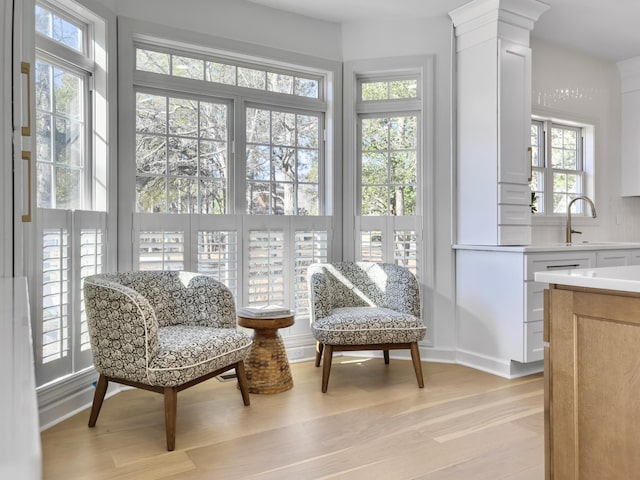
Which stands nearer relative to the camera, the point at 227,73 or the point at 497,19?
the point at 497,19

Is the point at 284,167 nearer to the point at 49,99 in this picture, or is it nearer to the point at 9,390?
the point at 49,99

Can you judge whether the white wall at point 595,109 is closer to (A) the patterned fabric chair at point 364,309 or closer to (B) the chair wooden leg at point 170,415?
(A) the patterned fabric chair at point 364,309

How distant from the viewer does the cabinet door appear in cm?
338

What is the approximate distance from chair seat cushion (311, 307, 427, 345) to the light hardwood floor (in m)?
0.31

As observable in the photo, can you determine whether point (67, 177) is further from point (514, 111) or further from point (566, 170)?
point (566, 170)

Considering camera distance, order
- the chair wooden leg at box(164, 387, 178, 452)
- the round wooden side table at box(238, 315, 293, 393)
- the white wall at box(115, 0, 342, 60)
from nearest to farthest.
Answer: the chair wooden leg at box(164, 387, 178, 452)
the round wooden side table at box(238, 315, 293, 393)
the white wall at box(115, 0, 342, 60)

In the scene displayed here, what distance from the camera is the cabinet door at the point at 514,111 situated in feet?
11.1

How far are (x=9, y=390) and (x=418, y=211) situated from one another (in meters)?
3.51

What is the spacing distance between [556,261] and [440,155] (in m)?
1.10

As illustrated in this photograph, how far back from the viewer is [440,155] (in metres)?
3.71

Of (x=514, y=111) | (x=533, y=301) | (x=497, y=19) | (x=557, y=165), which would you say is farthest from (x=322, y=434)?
(x=557, y=165)

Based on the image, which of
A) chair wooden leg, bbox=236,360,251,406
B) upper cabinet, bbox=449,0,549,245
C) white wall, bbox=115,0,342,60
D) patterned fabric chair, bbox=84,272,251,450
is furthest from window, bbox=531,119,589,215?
patterned fabric chair, bbox=84,272,251,450

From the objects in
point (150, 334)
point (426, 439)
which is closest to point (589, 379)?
point (426, 439)

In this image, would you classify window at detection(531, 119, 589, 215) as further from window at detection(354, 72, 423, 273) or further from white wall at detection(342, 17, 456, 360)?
window at detection(354, 72, 423, 273)
